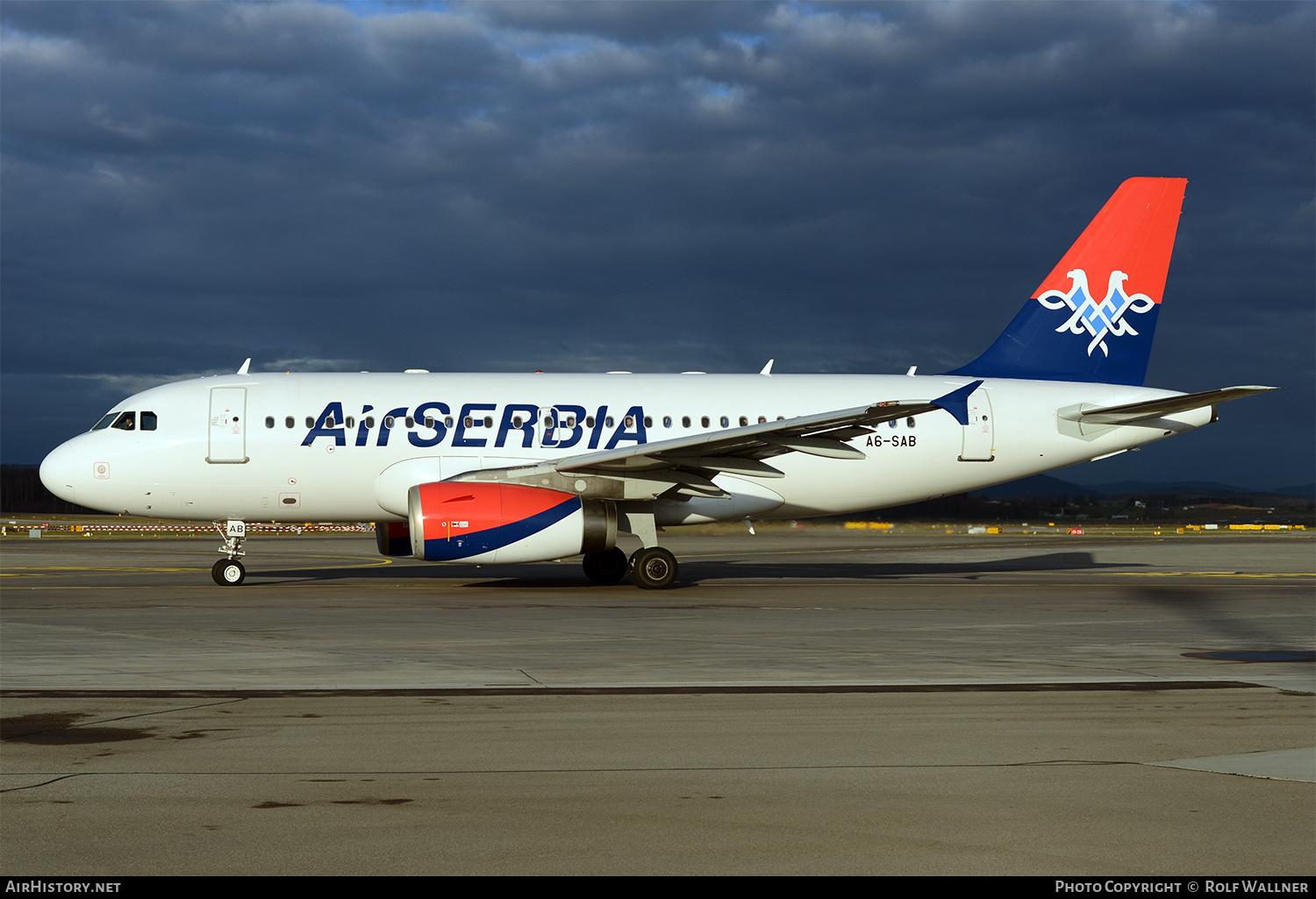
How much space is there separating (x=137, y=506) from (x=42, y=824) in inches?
667

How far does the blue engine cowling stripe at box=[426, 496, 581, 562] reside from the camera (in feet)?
Answer: 60.0

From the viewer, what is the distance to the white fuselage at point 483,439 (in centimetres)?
2091

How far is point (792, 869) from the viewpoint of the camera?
4887 millimetres

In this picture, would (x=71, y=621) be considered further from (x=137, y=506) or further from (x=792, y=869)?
(x=792, y=869)

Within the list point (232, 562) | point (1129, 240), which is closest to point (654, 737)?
point (232, 562)

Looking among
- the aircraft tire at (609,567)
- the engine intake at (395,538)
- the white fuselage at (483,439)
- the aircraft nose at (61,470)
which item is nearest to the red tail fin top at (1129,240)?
the white fuselage at (483,439)

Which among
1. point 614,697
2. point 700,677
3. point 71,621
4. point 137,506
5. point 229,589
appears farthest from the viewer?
point 137,506

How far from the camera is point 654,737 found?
7.67m

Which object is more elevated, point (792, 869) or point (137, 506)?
point (137, 506)

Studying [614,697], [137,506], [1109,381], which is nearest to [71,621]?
[137,506]

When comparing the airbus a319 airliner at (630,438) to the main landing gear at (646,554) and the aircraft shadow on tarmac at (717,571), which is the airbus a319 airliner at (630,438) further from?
the aircraft shadow on tarmac at (717,571)

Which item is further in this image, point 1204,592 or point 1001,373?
point 1001,373

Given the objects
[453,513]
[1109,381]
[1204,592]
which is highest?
[1109,381]

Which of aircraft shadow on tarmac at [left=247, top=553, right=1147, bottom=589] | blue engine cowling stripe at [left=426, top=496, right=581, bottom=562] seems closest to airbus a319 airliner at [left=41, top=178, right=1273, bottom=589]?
blue engine cowling stripe at [left=426, top=496, right=581, bottom=562]
